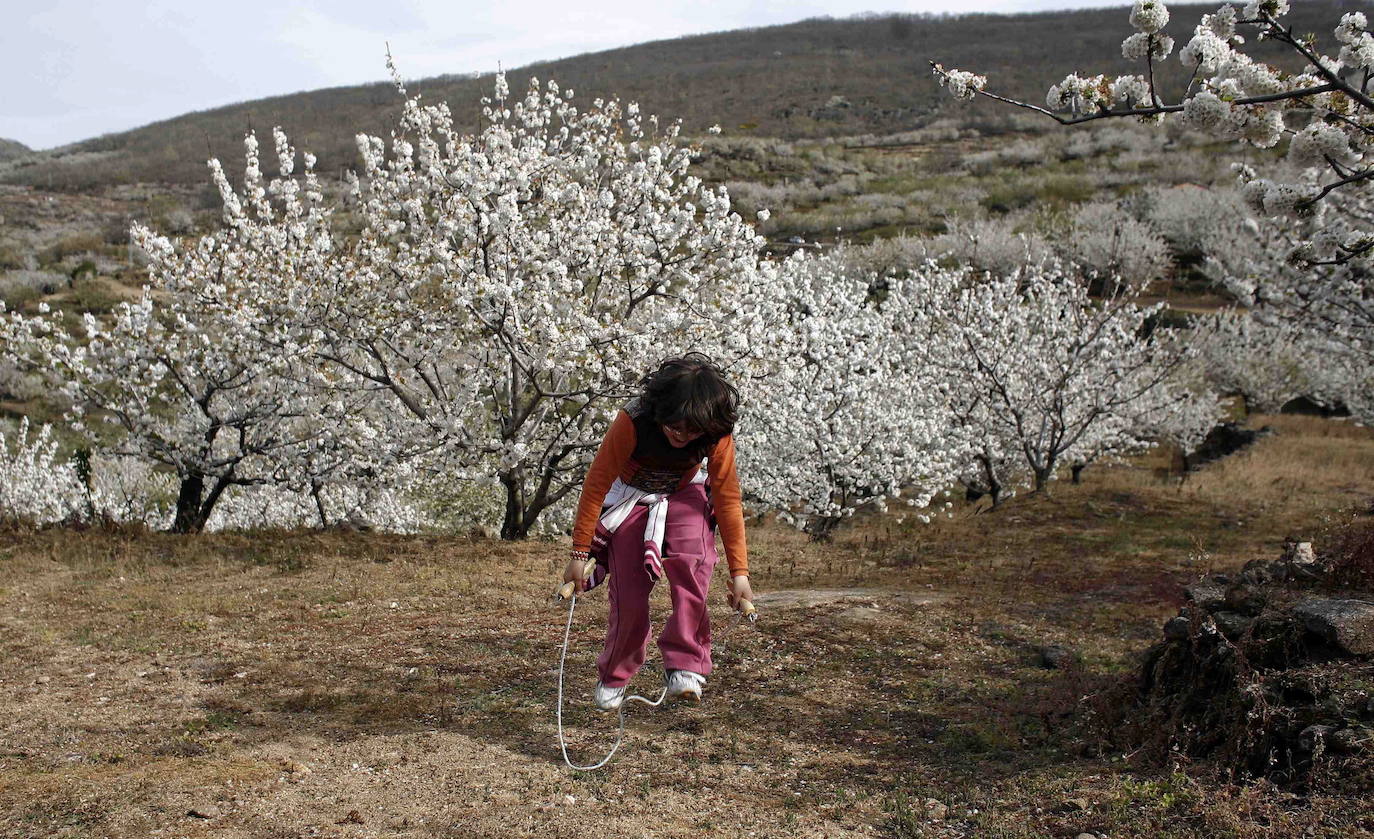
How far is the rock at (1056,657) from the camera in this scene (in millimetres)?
5727

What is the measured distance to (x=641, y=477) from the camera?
13.4ft

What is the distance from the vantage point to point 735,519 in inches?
160

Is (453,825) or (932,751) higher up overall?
(453,825)

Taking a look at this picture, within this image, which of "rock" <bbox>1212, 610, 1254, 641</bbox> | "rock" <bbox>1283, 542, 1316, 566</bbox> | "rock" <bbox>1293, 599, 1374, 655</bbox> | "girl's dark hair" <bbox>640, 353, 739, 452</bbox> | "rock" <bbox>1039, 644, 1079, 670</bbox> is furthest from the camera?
"rock" <bbox>1039, 644, 1079, 670</bbox>

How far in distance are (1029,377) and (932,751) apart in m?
10.9

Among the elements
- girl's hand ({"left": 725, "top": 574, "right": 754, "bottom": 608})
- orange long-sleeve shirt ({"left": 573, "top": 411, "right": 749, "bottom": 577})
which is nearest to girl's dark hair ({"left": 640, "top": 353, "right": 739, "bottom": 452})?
orange long-sleeve shirt ({"left": 573, "top": 411, "right": 749, "bottom": 577})

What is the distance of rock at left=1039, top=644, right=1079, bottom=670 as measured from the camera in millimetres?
5727

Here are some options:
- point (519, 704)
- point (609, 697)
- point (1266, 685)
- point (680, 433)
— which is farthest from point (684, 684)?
point (1266, 685)

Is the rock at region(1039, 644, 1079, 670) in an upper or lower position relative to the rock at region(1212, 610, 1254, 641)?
lower

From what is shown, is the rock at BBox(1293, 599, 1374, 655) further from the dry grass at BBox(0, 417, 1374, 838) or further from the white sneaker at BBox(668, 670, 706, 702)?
the white sneaker at BBox(668, 670, 706, 702)

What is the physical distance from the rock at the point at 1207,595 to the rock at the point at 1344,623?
62cm

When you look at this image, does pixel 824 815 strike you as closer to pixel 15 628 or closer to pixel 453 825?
pixel 453 825

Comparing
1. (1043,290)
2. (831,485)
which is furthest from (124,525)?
(1043,290)

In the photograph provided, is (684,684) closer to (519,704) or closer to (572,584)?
(572,584)
